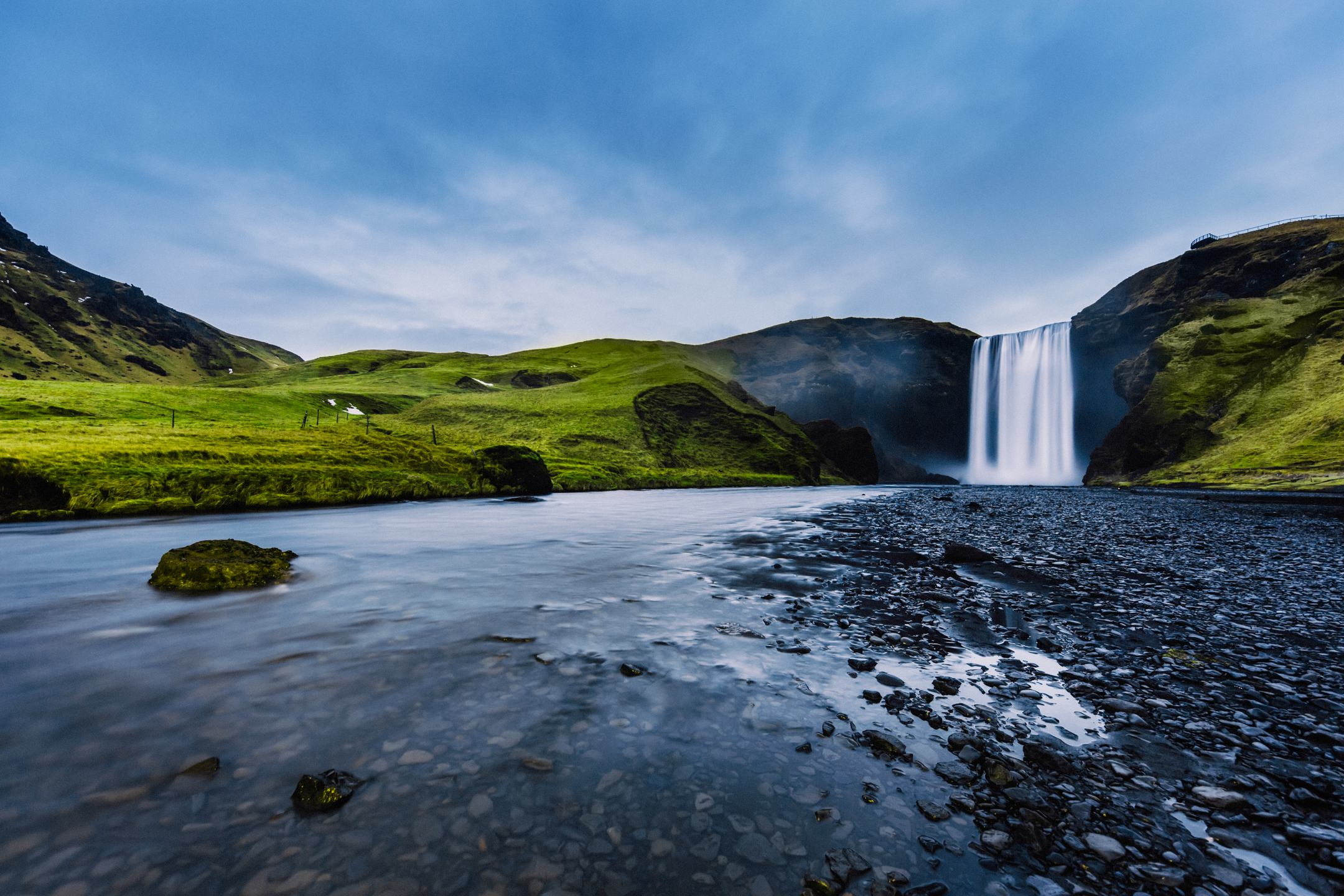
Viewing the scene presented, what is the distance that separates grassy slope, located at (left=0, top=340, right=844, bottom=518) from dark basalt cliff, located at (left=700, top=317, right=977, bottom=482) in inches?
1808

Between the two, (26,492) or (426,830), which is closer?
(426,830)

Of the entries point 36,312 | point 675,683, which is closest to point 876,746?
point 675,683

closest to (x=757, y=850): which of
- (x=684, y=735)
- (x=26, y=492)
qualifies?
(x=684, y=735)

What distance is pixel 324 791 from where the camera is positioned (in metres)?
4.18

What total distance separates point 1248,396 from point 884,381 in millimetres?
88166

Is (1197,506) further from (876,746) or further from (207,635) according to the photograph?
(207,635)

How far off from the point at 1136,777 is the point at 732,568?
10.5 meters

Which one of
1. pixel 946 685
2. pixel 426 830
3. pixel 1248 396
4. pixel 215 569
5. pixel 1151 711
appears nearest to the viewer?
pixel 426 830

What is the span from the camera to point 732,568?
14562 mm

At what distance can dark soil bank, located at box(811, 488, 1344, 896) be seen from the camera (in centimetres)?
346

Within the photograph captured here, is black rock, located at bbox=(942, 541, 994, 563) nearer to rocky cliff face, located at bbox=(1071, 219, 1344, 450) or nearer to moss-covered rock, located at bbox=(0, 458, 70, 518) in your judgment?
moss-covered rock, located at bbox=(0, 458, 70, 518)

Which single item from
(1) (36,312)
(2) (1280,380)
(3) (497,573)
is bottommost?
(3) (497,573)

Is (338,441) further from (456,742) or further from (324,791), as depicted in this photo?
(324,791)

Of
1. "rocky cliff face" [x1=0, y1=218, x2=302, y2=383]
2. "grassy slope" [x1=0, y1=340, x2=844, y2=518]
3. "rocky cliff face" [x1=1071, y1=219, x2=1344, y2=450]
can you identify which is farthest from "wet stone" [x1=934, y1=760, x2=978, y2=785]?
"rocky cliff face" [x1=0, y1=218, x2=302, y2=383]
